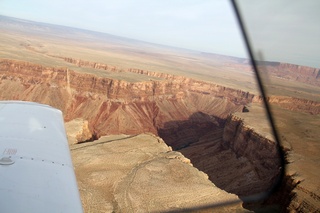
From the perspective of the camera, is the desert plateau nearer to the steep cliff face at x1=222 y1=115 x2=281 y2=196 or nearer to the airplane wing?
the steep cliff face at x1=222 y1=115 x2=281 y2=196

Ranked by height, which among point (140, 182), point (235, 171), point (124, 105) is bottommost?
point (124, 105)

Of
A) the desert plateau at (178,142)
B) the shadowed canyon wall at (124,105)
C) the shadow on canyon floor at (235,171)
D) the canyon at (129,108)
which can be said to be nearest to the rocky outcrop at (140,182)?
the desert plateau at (178,142)

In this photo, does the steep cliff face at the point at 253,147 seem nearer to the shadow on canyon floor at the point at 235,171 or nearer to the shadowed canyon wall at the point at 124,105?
the shadow on canyon floor at the point at 235,171

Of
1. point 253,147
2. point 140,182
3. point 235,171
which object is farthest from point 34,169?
point 253,147

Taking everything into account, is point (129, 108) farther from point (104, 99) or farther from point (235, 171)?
point (235, 171)

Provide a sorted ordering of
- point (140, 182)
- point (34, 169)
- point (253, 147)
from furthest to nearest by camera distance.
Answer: point (253, 147)
point (140, 182)
point (34, 169)

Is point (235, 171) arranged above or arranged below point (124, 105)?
above
